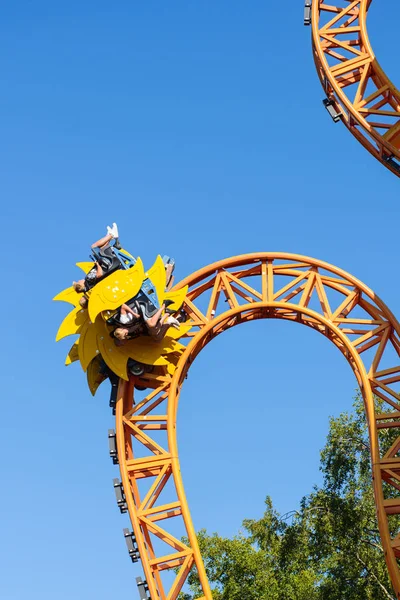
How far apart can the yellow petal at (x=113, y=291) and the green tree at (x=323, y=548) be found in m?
8.97

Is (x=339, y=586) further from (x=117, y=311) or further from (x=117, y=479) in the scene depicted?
(x=117, y=311)

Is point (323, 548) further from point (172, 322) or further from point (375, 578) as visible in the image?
point (172, 322)

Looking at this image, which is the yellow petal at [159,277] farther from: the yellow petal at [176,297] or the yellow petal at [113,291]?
the yellow petal at [113,291]

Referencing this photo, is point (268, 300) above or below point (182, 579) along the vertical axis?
above

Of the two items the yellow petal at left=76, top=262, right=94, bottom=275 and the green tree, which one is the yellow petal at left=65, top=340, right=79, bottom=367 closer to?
the yellow petal at left=76, top=262, right=94, bottom=275

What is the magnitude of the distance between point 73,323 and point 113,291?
44.0 inches

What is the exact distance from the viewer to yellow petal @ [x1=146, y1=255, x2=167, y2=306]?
56.6 feet

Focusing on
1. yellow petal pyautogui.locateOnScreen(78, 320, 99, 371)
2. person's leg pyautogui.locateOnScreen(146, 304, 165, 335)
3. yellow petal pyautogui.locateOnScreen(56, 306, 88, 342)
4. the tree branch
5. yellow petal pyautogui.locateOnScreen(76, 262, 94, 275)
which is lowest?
the tree branch

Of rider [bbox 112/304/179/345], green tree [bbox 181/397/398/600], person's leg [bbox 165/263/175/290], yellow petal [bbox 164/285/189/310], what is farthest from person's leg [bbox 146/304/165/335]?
green tree [bbox 181/397/398/600]

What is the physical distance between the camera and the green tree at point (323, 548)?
76.4 feet

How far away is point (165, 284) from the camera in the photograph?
57.5ft

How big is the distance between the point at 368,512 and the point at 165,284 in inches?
330

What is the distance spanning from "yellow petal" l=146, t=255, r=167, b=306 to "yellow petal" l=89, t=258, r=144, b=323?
553 mm

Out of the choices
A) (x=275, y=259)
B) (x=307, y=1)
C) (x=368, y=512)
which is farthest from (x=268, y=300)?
(x=368, y=512)
